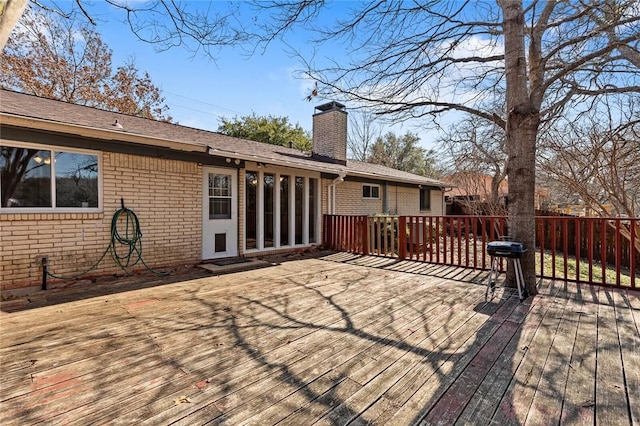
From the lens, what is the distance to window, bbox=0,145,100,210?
438 centimetres

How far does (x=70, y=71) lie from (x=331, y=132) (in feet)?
41.8

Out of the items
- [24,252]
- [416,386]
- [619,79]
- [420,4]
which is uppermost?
[420,4]

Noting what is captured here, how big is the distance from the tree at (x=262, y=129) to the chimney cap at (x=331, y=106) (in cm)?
1132

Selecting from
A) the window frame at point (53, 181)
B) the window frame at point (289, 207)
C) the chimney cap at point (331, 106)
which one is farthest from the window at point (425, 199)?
the window frame at point (53, 181)

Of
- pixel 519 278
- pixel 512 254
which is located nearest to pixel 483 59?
pixel 512 254

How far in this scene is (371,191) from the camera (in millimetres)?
11203

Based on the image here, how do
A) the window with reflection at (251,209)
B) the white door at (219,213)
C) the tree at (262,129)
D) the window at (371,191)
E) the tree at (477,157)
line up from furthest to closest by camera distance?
the tree at (262,129) < the tree at (477,157) < the window at (371,191) < the window with reflection at (251,209) < the white door at (219,213)

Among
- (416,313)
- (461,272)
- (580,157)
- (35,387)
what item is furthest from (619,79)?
(35,387)

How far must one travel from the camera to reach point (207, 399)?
6.48 feet

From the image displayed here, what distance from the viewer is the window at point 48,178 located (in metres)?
4.38

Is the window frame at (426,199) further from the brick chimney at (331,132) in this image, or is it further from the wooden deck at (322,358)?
the wooden deck at (322,358)

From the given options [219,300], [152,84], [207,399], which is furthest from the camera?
[152,84]

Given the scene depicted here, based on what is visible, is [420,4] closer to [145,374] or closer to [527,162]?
[527,162]

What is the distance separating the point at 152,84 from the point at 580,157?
1904 cm
